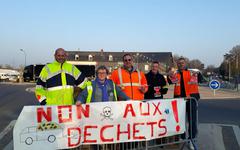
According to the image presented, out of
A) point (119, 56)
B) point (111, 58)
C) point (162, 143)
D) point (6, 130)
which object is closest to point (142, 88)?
point (162, 143)

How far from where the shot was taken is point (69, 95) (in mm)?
5953

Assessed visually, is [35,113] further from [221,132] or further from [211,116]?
[211,116]

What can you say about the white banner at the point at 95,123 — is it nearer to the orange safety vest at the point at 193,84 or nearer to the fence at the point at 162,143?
the fence at the point at 162,143

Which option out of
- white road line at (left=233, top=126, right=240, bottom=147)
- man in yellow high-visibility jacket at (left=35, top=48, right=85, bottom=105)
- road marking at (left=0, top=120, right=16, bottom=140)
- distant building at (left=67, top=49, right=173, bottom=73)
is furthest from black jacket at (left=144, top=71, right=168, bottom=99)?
distant building at (left=67, top=49, right=173, bottom=73)

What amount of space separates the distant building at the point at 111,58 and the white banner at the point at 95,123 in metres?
85.4

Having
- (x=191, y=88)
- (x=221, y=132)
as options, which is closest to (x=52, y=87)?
(x=191, y=88)

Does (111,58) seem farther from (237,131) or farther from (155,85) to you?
(155,85)

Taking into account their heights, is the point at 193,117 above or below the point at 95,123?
below

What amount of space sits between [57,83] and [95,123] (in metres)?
Answer: 0.95

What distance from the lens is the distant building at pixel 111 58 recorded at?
3647 inches

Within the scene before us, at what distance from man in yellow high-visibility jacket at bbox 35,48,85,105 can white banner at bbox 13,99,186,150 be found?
291 mm

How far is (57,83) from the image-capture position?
19.4ft

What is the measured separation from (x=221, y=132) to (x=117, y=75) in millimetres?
4065

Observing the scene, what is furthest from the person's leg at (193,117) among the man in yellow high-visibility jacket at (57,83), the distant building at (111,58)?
the distant building at (111,58)
